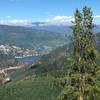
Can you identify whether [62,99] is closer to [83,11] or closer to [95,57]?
[95,57]

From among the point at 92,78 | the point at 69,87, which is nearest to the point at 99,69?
the point at 92,78

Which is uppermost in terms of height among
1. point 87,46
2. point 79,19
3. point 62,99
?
point 79,19

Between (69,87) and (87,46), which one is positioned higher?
(87,46)

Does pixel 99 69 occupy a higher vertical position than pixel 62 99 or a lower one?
higher

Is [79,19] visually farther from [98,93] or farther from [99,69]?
[98,93]

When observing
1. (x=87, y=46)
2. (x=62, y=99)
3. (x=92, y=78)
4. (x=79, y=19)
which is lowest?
(x=62, y=99)

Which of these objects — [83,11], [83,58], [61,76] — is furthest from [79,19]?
[61,76]
